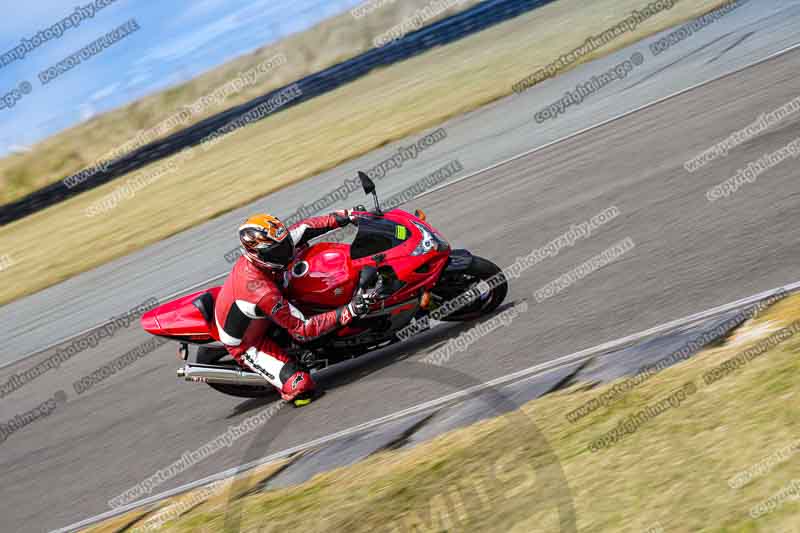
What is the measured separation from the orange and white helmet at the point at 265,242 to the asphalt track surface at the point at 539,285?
1.32 metres

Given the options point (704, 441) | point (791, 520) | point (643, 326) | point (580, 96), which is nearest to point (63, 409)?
point (643, 326)

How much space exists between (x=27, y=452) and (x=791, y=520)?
279 inches

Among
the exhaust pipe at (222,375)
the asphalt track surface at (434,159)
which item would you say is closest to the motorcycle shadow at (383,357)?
the exhaust pipe at (222,375)

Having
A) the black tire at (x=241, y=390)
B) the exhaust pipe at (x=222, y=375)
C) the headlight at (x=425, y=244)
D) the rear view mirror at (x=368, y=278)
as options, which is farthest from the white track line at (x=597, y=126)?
the rear view mirror at (x=368, y=278)

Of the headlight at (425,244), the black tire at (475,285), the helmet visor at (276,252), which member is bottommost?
the black tire at (475,285)

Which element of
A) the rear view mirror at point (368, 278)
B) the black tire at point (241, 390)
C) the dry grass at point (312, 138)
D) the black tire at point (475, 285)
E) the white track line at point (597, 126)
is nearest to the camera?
the rear view mirror at point (368, 278)

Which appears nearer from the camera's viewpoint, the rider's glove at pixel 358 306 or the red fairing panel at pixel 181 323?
the rider's glove at pixel 358 306

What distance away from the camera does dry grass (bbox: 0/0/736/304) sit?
61.1 ft

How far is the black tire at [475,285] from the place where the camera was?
23.1 ft

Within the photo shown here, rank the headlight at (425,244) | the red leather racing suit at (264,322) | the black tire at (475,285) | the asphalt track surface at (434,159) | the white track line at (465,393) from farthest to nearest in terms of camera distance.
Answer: the asphalt track surface at (434,159) → the black tire at (475,285) → the headlight at (425,244) → the red leather racing suit at (264,322) → the white track line at (465,393)

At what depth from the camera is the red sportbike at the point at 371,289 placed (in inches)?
267

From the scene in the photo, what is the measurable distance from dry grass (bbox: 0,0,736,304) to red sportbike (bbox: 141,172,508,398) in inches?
419

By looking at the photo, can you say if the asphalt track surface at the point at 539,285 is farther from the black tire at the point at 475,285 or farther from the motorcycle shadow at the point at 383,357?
the black tire at the point at 475,285

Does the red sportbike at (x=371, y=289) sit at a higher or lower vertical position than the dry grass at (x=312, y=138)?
lower
